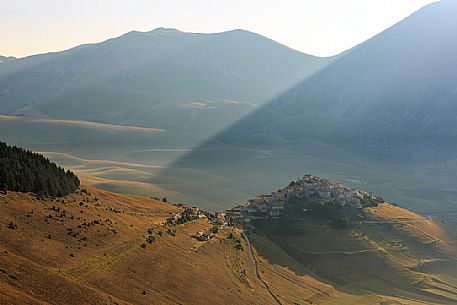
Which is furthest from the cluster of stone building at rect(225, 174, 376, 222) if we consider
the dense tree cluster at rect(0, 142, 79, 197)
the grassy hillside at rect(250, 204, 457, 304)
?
the dense tree cluster at rect(0, 142, 79, 197)

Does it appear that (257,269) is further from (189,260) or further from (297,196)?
(297,196)

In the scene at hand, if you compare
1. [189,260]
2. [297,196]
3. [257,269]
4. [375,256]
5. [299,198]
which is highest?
[297,196]

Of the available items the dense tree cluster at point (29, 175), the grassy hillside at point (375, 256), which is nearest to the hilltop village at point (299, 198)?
the grassy hillside at point (375, 256)

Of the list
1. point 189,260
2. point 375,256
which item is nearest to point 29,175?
point 189,260

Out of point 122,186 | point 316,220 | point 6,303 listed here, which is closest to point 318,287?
point 316,220

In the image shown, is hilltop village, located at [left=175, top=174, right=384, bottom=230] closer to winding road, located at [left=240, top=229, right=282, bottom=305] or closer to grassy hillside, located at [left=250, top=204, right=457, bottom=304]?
grassy hillside, located at [left=250, top=204, right=457, bottom=304]

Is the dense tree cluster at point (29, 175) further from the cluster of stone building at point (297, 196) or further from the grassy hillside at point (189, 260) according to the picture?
the cluster of stone building at point (297, 196)

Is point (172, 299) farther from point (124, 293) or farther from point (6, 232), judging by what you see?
point (6, 232)
